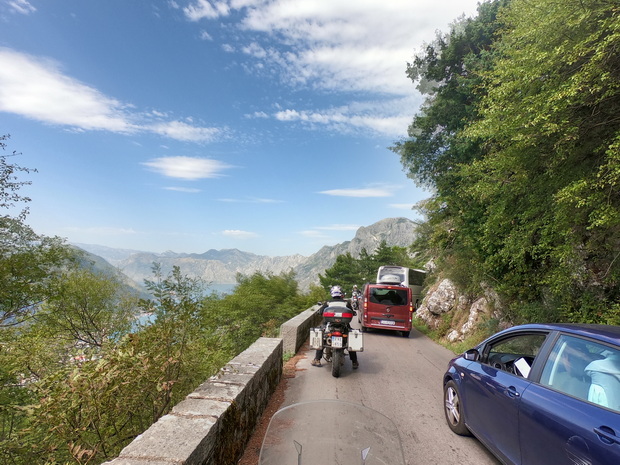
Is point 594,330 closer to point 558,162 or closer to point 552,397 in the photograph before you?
point 552,397

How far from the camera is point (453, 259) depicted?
598 inches

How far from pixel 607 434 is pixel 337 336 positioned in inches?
188

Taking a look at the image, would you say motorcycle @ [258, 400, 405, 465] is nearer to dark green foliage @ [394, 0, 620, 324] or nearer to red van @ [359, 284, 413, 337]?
dark green foliage @ [394, 0, 620, 324]

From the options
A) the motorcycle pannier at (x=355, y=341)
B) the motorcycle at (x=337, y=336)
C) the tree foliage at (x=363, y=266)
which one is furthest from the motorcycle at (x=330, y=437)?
the tree foliage at (x=363, y=266)

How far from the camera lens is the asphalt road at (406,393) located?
3.71m

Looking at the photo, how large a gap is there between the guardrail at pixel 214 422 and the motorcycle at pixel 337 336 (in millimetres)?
1658

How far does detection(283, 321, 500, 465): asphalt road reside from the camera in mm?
3709

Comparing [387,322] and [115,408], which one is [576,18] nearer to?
[115,408]

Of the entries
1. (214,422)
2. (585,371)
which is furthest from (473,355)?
(214,422)

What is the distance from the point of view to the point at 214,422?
2648 millimetres

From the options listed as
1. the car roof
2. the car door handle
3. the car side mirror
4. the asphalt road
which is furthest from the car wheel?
the car door handle

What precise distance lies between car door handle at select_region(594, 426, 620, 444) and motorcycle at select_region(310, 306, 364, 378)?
4695 mm

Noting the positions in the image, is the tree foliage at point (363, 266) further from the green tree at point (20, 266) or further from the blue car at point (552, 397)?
the blue car at point (552, 397)

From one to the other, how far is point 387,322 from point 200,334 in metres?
9.64
